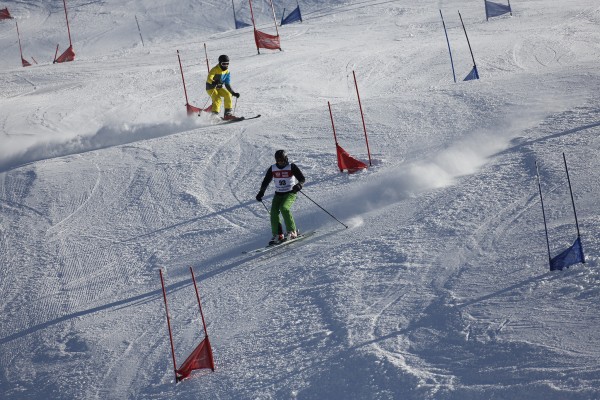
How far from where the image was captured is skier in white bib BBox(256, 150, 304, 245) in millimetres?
10508

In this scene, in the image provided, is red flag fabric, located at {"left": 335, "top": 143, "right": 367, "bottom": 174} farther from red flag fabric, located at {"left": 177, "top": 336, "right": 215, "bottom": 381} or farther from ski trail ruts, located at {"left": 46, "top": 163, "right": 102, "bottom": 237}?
red flag fabric, located at {"left": 177, "top": 336, "right": 215, "bottom": 381}

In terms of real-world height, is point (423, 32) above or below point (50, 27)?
below

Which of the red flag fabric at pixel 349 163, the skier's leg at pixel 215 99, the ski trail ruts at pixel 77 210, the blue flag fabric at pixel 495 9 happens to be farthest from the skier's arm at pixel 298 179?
the blue flag fabric at pixel 495 9

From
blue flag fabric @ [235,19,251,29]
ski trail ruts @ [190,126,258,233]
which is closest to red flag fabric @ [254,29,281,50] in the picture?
blue flag fabric @ [235,19,251,29]

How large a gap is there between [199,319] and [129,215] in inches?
158

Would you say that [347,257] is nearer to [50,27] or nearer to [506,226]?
[506,226]

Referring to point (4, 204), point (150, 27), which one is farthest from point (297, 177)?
point (150, 27)

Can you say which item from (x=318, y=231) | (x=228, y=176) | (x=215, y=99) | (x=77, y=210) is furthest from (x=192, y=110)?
(x=318, y=231)

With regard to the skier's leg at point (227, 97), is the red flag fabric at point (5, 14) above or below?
above

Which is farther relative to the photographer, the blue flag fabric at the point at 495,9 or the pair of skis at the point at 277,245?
the blue flag fabric at the point at 495,9

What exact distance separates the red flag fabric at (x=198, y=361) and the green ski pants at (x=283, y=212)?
117 inches

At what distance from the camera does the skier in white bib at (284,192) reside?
10.5m

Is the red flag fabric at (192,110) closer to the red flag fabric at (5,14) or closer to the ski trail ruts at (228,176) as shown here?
the ski trail ruts at (228,176)

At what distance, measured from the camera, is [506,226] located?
9711 millimetres
